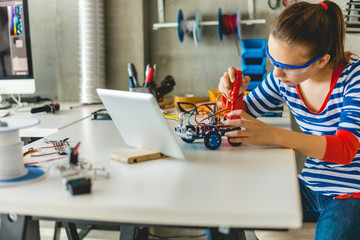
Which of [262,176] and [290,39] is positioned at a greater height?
[290,39]

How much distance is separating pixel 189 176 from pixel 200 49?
4.93 feet

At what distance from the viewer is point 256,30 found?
2199 millimetres

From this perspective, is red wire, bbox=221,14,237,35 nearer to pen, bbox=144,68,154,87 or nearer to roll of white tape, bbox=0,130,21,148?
pen, bbox=144,68,154,87

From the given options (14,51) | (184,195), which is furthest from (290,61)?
(14,51)

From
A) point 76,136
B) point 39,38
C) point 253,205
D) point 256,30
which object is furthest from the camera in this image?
point 39,38

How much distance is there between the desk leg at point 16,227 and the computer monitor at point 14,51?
1.23m

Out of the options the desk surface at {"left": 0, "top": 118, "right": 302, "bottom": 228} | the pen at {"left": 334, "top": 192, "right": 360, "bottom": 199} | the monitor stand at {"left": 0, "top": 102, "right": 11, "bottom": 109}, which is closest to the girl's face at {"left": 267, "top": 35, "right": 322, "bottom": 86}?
the desk surface at {"left": 0, "top": 118, "right": 302, "bottom": 228}

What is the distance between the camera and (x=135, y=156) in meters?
0.99

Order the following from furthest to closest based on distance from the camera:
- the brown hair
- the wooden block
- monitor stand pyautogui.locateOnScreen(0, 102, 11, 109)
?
monitor stand pyautogui.locateOnScreen(0, 102, 11, 109) < the brown hair < the wooden block

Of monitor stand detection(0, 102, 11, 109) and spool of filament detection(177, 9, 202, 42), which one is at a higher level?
spool of filament detection(177, 9, 202, 42)

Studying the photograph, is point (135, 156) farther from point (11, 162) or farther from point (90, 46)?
point (90, 46)

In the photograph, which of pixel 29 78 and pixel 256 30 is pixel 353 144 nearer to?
pixel 256 30

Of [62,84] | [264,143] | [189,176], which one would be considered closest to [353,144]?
[264,143]

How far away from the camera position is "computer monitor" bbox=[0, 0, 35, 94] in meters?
1.94
